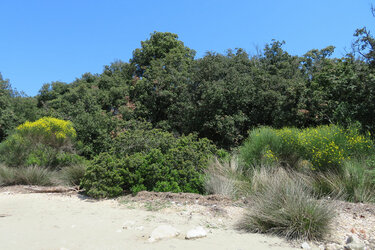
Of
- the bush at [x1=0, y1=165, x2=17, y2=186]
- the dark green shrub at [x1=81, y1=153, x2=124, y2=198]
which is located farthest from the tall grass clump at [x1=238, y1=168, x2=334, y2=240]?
the bush at [x1=0, y1=165, x2=17, y2=186]

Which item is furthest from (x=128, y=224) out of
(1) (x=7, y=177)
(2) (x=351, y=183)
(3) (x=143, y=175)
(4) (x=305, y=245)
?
(1) (x=7, y=177)

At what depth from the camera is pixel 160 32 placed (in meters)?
25.8

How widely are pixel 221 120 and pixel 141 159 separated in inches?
292

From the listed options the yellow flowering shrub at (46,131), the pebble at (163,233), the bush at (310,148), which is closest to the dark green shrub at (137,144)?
the bush at (310,148)

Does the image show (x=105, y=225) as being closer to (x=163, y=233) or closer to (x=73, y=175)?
(x=163, y=233)

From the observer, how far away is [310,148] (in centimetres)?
812

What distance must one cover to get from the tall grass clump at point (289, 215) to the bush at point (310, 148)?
3.21m

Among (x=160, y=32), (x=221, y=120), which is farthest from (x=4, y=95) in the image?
(x=221, y=120)

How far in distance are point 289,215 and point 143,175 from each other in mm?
4282

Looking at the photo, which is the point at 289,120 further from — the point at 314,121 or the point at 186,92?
the point at 186,92

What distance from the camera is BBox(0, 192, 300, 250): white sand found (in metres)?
4.28

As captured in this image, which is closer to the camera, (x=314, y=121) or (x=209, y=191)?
(x=209, y=191)

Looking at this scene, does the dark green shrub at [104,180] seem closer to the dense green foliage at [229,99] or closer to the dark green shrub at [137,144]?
the dark green shrub at [137,144]

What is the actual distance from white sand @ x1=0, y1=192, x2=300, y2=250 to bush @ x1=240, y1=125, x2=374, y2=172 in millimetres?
3242
